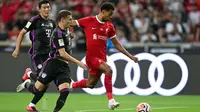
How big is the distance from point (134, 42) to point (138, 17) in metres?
1.36

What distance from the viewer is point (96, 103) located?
1692 cm

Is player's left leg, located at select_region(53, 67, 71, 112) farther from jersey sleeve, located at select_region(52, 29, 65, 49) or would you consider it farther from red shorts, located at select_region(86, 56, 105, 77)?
red shorts, located at select_region(86, 56, 105, 77)

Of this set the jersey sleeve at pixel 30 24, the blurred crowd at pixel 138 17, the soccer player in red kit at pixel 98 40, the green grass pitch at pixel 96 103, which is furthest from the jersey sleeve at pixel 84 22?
the blurred crowd at pixel 138 17

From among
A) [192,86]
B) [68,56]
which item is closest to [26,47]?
[192,86]

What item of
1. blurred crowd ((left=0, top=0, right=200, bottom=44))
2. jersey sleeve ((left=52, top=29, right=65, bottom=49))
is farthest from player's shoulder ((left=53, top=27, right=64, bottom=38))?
blurred crowd ((left=0, top=0, right=200, bottom=44))

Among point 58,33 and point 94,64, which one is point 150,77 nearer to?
point 94,64

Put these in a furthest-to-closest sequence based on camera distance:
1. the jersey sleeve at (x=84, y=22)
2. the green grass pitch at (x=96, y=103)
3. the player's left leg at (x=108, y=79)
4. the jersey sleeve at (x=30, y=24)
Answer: the green grass pitch at (x=96, y=103), the jersey sleeve at (x=84, y=22), the jersey sleeve at (x=30, y=24), the player's left leg at (x=108, y=79)

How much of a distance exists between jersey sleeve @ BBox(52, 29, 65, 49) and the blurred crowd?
984cm

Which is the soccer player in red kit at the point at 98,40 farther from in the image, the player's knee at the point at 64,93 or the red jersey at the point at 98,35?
the player's knee at the point at 64,93

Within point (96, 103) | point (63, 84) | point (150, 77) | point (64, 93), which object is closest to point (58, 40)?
point (63, 84)

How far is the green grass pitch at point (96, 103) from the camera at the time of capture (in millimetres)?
15312

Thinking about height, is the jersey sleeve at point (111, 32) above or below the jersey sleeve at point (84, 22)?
below

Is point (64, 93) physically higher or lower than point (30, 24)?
lower

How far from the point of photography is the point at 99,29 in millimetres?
14906
